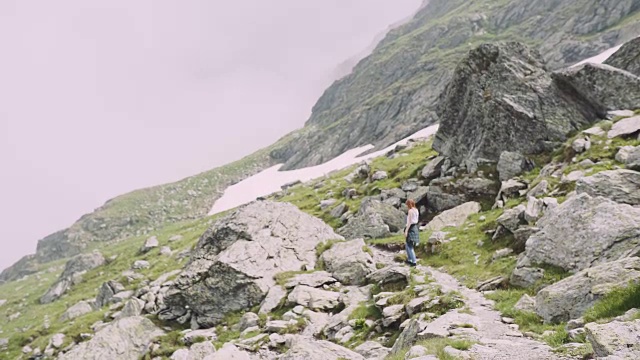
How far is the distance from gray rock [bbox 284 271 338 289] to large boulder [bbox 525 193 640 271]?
1181 cm

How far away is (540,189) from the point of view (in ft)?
89.0

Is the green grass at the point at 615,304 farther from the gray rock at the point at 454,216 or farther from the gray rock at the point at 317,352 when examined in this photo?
the gray rock at the point at 454,216

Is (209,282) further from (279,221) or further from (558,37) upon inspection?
(558,37)

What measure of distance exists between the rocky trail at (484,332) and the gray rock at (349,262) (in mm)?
7135

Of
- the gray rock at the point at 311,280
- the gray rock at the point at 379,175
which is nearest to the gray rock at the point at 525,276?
the gray rock at the point at 311,280

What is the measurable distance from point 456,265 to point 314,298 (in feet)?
27.3

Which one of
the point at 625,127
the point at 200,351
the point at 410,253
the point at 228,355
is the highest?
the point at 228,355

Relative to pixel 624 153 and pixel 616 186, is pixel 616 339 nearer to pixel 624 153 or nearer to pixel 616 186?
pixel 616 186

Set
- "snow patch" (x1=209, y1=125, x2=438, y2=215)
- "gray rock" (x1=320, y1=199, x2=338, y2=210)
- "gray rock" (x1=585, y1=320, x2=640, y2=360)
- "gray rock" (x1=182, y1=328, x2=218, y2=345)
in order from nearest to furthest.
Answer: "gray rock" (x1=585, y1=320, x2=640, y2=360) → "gray rock" (x1=182, y1=328, x2=218, y2=345) → "gray rock" (x1=320, y1=199, x2=338, y2=210) → "snow patch" (x1=209, y1=125, x2=438, y2=215)

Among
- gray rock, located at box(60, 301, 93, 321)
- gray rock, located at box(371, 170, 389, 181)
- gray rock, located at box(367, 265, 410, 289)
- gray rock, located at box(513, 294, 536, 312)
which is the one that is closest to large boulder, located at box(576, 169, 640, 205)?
gray rock, located at box(513, 294, 536, 312)

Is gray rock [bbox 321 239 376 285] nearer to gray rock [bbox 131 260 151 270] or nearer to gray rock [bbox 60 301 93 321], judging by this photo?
gray rock [bbox 60 301 93 321]

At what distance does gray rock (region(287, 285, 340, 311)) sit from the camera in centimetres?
2302

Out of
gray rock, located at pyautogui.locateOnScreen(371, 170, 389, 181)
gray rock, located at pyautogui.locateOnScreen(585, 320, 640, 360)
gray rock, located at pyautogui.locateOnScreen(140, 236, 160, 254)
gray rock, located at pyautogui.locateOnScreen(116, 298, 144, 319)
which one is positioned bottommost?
gray rock, located at pyautogui.locateOnScreen(371, 170, 389, 181)

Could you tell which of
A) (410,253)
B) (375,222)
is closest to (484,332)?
(410,253)
